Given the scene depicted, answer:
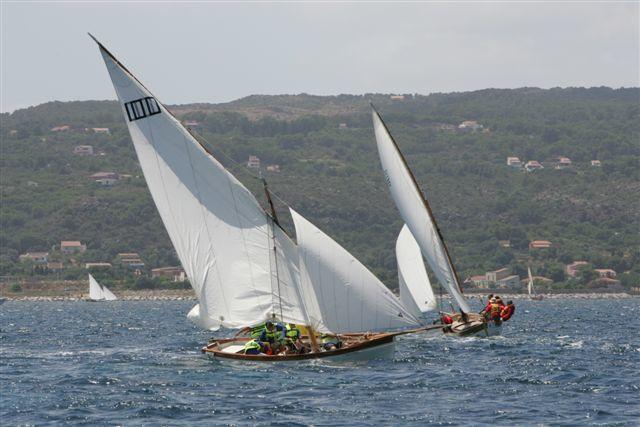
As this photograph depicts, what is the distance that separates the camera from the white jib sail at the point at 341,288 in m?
46.7

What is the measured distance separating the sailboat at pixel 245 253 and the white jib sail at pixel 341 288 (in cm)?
4

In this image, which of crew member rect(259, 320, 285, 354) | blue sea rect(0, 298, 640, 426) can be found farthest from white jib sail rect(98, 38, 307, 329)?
blue sea rect(0, 298, 640, 426)

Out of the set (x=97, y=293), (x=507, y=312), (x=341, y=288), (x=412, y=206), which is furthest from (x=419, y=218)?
(x=97, y=293)

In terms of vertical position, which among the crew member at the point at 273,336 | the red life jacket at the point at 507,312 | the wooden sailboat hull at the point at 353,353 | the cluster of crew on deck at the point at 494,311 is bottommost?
the red life jacket at the point at 507,312

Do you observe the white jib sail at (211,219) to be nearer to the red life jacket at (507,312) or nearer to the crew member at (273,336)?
the crew member at (273,336)

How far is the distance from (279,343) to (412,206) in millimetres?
16011

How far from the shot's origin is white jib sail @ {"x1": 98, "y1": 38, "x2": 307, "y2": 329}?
46.7 meters

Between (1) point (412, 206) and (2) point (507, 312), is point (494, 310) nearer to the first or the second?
(2) point (507, 312)

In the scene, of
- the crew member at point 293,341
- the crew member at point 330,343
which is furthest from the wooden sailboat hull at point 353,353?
the crew member at point 293,341

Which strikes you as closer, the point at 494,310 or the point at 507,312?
the point at 494,310

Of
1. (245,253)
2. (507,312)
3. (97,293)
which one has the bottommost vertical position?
(97,293)

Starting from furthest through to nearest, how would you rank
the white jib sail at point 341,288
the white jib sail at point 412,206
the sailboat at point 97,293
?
the sailboat at point 97,293 → the white jib sail at point 412,206 → the white jib sail at point 341,288

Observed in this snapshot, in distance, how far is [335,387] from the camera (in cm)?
4141

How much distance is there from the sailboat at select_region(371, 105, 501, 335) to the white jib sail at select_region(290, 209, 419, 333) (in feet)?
41.5
